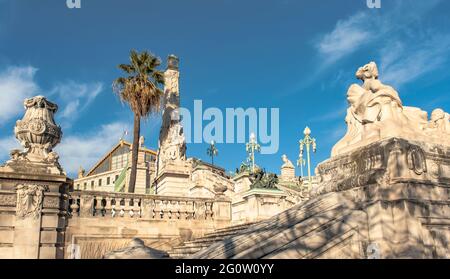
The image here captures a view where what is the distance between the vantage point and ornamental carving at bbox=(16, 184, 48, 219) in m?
10.6

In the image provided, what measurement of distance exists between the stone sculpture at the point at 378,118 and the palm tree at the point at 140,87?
1370cm

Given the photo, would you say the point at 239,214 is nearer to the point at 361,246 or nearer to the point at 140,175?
the point at 361,246

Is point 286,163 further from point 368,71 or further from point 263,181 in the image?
point 368,71

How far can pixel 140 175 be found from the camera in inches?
1528

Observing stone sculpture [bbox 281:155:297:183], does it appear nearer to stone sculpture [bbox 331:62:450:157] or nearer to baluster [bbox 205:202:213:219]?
baluster [bbox 205:202:213:219]

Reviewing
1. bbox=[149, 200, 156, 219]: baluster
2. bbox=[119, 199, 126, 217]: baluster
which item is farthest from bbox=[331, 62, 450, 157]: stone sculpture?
bbox=[119, 199, 126, 217]: baluster

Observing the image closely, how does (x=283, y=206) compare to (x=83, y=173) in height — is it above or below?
below

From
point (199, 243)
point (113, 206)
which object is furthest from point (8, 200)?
point (199, 243)

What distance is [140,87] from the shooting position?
71.5ft

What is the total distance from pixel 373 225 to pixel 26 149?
9.69 metres

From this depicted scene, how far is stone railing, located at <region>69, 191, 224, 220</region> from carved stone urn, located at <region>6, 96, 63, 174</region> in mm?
1422

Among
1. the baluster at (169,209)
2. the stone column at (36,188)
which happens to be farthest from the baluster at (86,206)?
the baluster at (169,209)

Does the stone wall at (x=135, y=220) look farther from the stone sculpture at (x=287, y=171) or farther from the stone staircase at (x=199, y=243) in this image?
the stone sculpture at (x=287, y=171)
